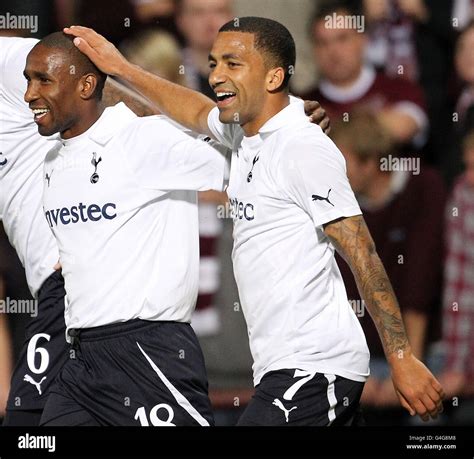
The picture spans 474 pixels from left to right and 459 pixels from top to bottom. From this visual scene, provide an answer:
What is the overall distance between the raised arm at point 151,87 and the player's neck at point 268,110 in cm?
29

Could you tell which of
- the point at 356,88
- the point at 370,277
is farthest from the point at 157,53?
the point at 370,277

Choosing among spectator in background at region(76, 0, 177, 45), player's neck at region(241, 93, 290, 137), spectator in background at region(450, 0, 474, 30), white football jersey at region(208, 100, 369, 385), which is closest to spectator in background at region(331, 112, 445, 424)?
spectator in background at region(450, 0, 474, 30)

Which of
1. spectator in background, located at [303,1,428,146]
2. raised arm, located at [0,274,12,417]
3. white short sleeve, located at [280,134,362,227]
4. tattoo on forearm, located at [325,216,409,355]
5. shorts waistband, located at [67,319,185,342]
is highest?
spectator in background, located at [303,1,428,146]

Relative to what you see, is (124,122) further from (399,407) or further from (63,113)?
(399,407)

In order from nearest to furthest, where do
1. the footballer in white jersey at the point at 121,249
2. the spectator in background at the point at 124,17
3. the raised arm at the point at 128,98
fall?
the footballer in white jersey at the point at 121,249 → the raised arm at the point at 128,98 → the spectator in background at the point at 124,17

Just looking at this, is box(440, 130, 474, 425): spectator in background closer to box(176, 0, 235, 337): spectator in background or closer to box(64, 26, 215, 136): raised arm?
box(176, 0, 235, 337): spectator in background

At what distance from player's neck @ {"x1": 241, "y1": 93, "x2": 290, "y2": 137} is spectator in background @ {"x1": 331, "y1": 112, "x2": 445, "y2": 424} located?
285 centimetres

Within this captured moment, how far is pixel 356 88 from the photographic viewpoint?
846cm

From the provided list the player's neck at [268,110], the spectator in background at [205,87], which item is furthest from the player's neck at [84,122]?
the spectator in background at [205,87]

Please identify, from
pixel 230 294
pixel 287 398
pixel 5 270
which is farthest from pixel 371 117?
pixel 287 398

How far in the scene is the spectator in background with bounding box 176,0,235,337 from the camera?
27.4 feet

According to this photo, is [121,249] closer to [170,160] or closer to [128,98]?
[170,160]

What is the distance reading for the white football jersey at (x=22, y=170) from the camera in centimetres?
626

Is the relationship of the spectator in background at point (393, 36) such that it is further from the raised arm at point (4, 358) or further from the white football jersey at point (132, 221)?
the white football jersey at point (132, 221)
